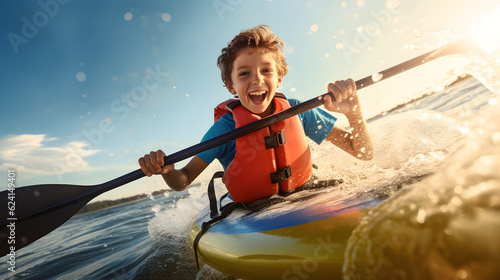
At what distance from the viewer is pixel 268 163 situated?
2096 millimetres

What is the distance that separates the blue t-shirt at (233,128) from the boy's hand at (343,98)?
46cm

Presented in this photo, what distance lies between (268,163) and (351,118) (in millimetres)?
851

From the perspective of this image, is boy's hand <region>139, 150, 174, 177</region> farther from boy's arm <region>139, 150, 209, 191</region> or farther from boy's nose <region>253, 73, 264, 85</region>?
boy's nose <region>253, 73, 264, 85</region>

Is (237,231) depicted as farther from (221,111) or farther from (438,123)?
(438,123)

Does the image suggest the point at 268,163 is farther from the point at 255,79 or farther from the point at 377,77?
the point at 377,77

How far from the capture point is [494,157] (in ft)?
1.46

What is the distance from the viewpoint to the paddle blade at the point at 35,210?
2699 millimetres

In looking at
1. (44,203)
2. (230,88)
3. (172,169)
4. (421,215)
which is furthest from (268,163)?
(44,203)

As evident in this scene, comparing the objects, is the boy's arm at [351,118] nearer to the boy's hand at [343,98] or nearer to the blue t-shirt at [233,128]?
the boy's hand at [343,98]

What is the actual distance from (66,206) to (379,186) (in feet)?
10.7

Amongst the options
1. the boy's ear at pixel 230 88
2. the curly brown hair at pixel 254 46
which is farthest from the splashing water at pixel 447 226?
the boy's ear at pixel 230 88

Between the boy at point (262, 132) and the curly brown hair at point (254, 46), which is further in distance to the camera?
the curly brown hair at point (254, 46)

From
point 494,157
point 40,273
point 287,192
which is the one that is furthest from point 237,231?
point 40,273

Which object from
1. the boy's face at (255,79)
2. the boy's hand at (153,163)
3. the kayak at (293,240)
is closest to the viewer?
the kayak at (293,240)
